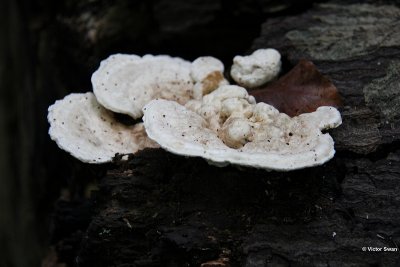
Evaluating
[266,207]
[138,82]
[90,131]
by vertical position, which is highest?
[138,82]

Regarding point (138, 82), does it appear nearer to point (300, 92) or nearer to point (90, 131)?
point (90, 131)

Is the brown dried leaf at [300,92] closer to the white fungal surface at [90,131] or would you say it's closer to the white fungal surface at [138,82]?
the white fungal surface at [138,82]

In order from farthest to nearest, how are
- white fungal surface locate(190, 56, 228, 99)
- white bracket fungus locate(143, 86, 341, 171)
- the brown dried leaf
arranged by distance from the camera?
white fungal surface locate(190, 56, 228, 99) < the brown dried leaf < white bracket fungus locate(143, 86, 341, 171)

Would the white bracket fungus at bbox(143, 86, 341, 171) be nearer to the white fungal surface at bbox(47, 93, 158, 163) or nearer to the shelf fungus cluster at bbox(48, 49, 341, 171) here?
the shelf fungus cluster at bbox(48, 49, 341, 171)

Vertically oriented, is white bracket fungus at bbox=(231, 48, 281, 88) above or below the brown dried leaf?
above

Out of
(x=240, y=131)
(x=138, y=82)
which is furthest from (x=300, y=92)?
(x=138, y=82)

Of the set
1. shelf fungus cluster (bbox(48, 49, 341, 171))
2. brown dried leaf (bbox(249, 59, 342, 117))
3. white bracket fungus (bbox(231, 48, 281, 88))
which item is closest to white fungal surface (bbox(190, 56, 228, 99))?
shelf fungus cluster (bbox(48, 49, 341, 171))
